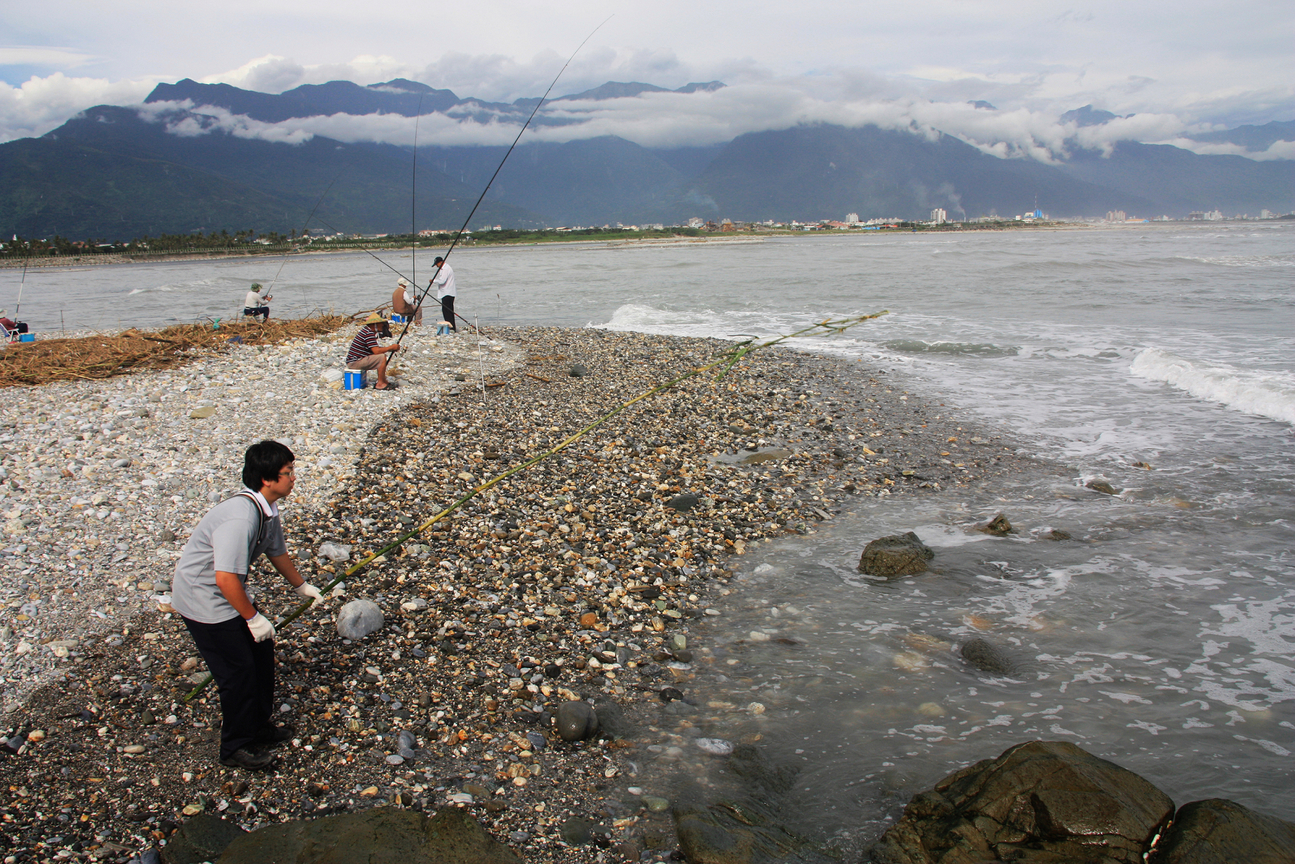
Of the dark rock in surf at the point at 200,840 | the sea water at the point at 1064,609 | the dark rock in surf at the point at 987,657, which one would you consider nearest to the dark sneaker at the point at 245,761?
the dark rock in surf at the point at 200,840

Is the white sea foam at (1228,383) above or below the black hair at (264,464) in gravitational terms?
below

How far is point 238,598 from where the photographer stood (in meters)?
3.35

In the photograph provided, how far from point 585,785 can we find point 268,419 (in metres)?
7.32

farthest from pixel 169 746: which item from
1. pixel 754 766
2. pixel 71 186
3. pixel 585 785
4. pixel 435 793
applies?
pixel 71 186

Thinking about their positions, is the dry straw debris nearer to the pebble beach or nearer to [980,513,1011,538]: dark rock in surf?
the pebble beach

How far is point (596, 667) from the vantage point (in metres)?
4.82

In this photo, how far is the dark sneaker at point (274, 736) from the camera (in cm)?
373

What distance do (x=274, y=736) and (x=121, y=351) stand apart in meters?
11.0

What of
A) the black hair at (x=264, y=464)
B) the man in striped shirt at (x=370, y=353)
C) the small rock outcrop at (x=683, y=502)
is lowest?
the small rock outcrop at (x=683, y=502)

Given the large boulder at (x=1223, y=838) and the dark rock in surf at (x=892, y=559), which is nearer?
the large boulder at (x=1223, y=838)

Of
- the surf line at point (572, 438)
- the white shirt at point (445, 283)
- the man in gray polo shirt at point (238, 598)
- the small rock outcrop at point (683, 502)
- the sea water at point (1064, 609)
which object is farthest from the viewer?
the white shirt at point (445, 283)

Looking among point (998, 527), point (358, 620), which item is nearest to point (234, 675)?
point (358, 620)

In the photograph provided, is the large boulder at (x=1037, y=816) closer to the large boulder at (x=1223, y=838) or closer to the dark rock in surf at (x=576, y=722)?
the large boulder at (x=1223, y=838)

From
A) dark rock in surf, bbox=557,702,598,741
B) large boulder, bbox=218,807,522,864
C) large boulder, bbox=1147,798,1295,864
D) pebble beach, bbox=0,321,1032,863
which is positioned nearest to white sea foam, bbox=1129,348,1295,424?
pebble beach, bbox=0,321,1032,863
